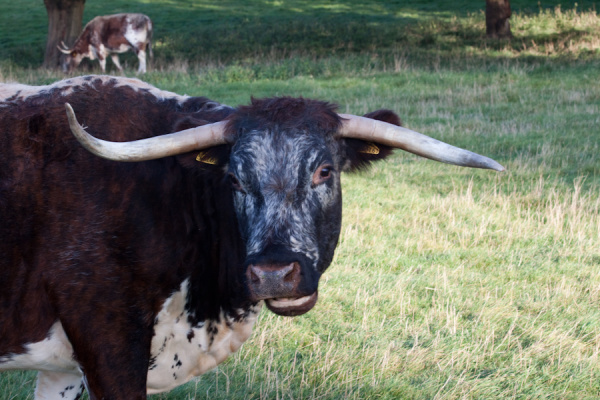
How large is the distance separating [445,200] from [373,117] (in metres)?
4.14

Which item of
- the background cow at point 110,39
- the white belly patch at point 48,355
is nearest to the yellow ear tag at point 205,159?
the white belly patch at point 48,355

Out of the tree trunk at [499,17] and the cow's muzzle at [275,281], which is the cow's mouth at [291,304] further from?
the tree trunk at [499,17]

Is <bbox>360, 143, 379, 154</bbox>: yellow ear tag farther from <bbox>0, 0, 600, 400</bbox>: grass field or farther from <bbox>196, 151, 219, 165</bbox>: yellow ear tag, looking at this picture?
<bbox>196, 151, 219, 165</bbox>: yellow ear tag

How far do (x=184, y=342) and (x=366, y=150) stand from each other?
4.60ft

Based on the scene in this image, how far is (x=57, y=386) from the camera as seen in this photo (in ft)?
12.8

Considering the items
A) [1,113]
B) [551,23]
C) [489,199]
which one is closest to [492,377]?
[1,113]

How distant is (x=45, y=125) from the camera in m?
3.45

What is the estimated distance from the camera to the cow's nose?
301 cm

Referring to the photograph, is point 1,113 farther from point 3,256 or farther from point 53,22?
point 53,22

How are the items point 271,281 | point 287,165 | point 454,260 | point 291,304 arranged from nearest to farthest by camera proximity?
point 271,281
point 291,304
point 287,165
point 454,260

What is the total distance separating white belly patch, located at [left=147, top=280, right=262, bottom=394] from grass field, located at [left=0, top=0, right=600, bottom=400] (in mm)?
511

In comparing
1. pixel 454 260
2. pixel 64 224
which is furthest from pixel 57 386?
pixel 454 260

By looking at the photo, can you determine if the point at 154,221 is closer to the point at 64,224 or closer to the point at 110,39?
the point at 64,224

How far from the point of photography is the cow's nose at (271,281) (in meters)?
3.01
